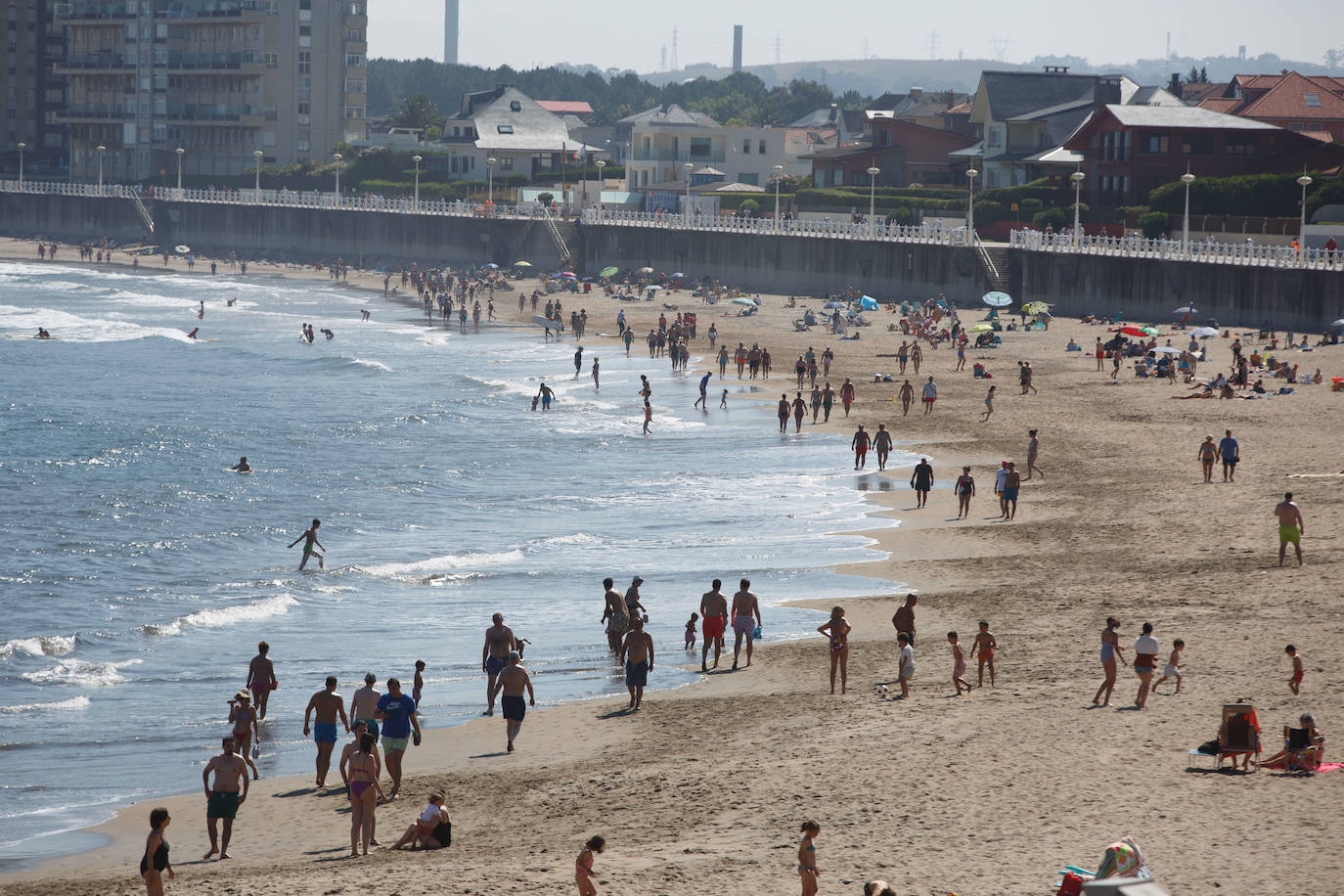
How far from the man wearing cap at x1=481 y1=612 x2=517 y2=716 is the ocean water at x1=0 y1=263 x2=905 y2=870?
1.24 ft

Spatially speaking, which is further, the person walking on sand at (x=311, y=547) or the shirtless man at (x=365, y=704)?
the person walking on sand at (x=311, y=547)

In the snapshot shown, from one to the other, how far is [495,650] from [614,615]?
6.58 feet

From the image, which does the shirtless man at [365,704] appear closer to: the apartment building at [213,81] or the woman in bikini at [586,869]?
the woman in bikini at [586,869]

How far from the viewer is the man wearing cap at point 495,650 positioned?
1612cm

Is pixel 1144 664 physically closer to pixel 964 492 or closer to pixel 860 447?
pixel 964 492

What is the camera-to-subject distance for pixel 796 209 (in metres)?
76.0

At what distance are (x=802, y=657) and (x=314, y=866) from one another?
7.46 metres

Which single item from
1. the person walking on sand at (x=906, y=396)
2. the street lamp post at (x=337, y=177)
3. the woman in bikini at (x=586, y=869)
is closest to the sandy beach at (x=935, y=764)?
the woman in bikini at (x=586, y=869)

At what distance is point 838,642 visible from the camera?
15.6 meters

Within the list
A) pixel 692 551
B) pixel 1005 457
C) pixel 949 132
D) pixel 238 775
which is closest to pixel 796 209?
pixel 949 132

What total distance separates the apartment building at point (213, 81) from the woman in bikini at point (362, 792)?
105555mm

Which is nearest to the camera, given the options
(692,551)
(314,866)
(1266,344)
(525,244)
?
(314,866)

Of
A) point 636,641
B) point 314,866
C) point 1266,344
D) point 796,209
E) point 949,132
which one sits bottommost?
point 314,866

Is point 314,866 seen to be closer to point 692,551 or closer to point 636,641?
point 636,641
